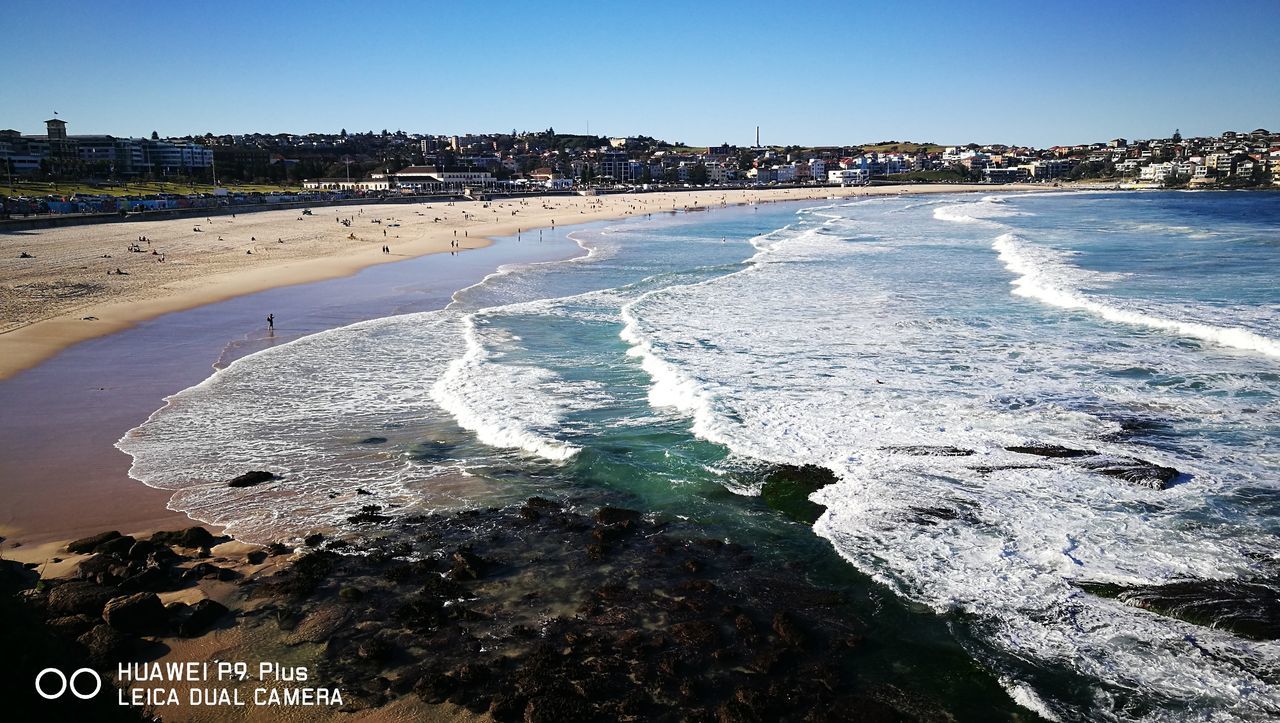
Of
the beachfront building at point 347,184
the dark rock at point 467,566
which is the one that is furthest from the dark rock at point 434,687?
the beachfront building at point 347,184

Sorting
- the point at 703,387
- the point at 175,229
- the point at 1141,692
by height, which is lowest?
the point at 1141,692

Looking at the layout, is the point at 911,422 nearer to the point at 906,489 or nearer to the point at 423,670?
the point at 906,489

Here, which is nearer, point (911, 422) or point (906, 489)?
point (906, 489)

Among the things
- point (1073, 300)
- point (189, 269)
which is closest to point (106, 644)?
point (1073, 300)

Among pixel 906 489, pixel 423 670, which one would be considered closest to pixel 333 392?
pixel 423 670

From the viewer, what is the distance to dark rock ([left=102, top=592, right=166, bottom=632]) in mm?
7379

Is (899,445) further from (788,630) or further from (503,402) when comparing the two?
(503,402)

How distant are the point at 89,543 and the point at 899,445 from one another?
1080cm

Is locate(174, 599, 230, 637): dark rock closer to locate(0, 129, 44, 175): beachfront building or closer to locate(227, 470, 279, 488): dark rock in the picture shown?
locate(227, 470, 279, 488): dark rock

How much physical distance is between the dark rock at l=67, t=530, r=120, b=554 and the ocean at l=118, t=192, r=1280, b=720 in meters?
1.16

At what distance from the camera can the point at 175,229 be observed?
53.1 meters

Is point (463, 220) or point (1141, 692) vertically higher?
point (463, 220)

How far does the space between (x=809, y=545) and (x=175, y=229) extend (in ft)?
184

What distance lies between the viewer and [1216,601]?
7.83 metres
